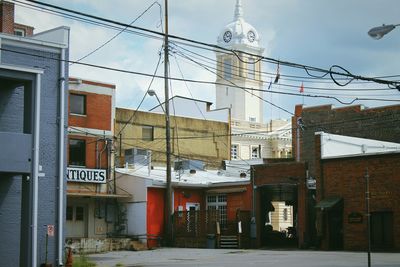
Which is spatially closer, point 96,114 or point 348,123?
point 96,114

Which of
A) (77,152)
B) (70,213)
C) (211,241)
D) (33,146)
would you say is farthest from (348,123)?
(33,146)

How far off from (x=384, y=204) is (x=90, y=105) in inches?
726

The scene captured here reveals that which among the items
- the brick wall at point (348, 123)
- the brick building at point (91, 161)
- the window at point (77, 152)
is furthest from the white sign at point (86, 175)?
the brick wall at point (348, 123)

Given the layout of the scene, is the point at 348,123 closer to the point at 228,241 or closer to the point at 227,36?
the point at 228,241

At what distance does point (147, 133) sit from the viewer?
5662 centimetres

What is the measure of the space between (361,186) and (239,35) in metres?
76.6

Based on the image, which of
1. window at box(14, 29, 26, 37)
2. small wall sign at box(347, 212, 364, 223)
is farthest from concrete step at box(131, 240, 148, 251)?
window at box(14, 29, 26, 37)

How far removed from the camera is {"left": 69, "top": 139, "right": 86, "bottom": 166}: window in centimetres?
4500

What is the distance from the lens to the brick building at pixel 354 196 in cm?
3747

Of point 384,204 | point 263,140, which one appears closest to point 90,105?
point 384,204

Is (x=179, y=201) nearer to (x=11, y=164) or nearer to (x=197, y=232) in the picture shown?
(x=197, y=232)

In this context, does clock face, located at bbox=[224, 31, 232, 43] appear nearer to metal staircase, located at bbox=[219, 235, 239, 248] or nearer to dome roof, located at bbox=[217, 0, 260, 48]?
dome roof, located at bbox=[217, 0, 260, 48]

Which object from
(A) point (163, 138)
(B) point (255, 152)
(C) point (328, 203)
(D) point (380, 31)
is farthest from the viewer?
(B) point (255, 152)

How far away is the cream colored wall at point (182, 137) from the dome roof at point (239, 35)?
166 feet
